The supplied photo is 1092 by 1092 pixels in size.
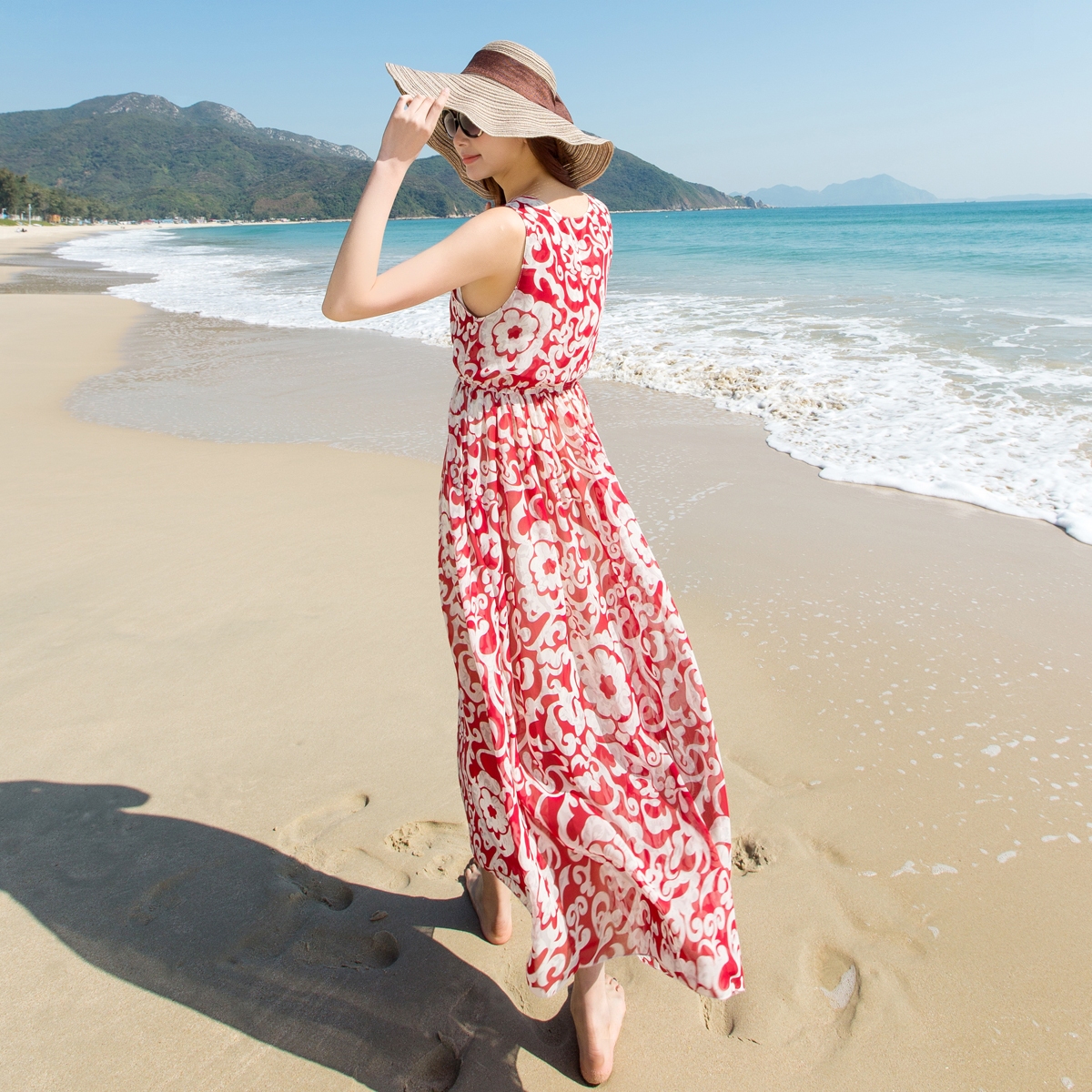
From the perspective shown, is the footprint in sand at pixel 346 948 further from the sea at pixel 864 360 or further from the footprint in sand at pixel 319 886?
the sea at pixel 864 360

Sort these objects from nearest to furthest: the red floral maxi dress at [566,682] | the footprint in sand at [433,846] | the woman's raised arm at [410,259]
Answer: the woman's raised arm at [410,259]
the red floral maxi dress at [566,682]
the footprint in sand at [433,846]

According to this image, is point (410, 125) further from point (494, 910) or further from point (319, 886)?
point (319, 886)

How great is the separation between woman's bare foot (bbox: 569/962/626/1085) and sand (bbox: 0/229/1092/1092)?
55mm

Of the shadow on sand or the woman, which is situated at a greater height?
the woman

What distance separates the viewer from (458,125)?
1.55m

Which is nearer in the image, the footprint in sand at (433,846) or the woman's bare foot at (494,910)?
the woman's bare foot at (494,910)

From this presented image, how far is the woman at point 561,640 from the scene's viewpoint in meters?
1.51

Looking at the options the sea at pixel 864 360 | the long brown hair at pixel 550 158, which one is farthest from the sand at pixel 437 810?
the long brown hair at pixel 550 158

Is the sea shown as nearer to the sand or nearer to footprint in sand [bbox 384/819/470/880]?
the sand

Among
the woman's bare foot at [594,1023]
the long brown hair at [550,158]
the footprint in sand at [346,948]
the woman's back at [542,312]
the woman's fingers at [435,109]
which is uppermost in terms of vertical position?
the woman's fingers at [435,109]

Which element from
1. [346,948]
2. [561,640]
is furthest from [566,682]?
[346,948]

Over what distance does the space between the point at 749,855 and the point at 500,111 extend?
1887mm

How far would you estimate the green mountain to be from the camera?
414ft

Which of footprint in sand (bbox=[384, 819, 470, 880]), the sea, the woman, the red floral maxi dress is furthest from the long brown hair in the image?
the sea
